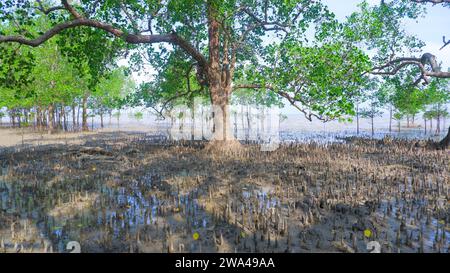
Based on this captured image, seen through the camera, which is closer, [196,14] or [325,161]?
[325,161]

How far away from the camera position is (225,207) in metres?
5.89

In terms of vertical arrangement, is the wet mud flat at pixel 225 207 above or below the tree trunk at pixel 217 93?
below

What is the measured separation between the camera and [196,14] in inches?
508

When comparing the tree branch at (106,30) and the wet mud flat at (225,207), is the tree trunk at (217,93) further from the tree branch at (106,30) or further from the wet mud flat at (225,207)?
the wet mud flat at (225,207)

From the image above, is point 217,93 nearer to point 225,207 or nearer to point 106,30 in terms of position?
point 106,30

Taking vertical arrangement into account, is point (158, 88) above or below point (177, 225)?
above

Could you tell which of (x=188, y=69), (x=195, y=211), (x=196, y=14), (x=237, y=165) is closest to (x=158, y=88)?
(x=188, y=69)

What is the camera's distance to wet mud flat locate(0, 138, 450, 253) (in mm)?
4537

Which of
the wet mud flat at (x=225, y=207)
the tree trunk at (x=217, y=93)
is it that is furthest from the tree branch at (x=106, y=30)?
the wet mud flat at (x=225, y=207)

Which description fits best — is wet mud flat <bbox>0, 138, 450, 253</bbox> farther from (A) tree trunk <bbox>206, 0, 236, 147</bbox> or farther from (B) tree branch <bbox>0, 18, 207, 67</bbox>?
(B) tree branch <bbox>0, 18, 207, 67</bbox>

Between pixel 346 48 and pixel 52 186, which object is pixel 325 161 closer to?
pixel 346 48

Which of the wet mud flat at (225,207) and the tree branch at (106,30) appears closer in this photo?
the wet mud flat at (225,207)

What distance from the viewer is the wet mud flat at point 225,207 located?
454cm
